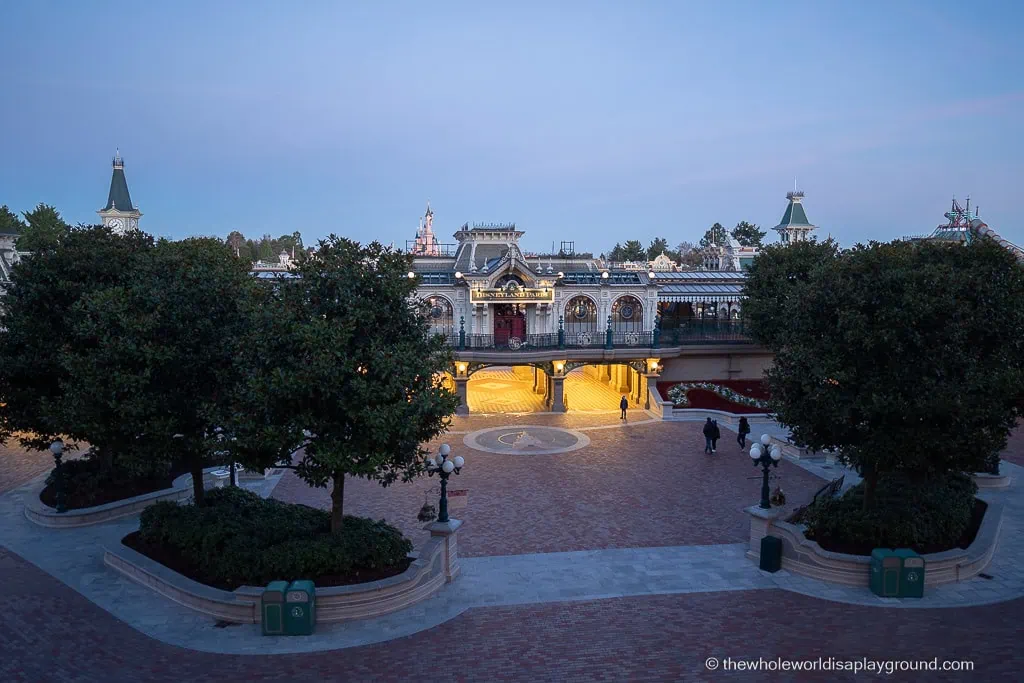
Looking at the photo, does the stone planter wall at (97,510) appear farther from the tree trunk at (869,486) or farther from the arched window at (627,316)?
the arched window at (627,316)

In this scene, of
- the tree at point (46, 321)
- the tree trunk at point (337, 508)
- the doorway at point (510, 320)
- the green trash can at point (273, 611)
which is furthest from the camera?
the doorway at point (510, 320)

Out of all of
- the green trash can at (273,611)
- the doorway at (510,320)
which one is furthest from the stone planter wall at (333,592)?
the doorway at (510,320)

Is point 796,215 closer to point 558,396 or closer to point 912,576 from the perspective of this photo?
point 558,396

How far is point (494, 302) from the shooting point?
40.9 m

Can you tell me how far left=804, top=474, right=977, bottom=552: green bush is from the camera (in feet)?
54.4

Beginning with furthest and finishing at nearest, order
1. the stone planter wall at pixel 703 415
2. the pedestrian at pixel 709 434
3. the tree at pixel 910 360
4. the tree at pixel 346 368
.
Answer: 1. the stone planter wall at pixel 703 415
2. the pedestrian at pixel 709 434
3. the tree at pixel 910 360
4. the tree at pixel 346 368

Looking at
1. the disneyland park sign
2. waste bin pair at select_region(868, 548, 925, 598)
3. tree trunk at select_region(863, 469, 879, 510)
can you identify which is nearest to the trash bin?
waste bin pair at select_region(868, 548, 925, 598)

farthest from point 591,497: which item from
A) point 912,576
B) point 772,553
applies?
point 912,576

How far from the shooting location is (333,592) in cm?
1412

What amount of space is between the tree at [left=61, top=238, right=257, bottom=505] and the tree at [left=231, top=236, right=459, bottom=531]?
7.07 ft

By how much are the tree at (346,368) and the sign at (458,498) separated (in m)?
7.22

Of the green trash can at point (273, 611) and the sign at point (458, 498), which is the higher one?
the green trash can at point (273, 611)

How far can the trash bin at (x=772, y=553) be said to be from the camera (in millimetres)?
16781

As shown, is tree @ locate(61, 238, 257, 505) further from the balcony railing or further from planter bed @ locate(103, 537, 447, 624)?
the balcony railing
